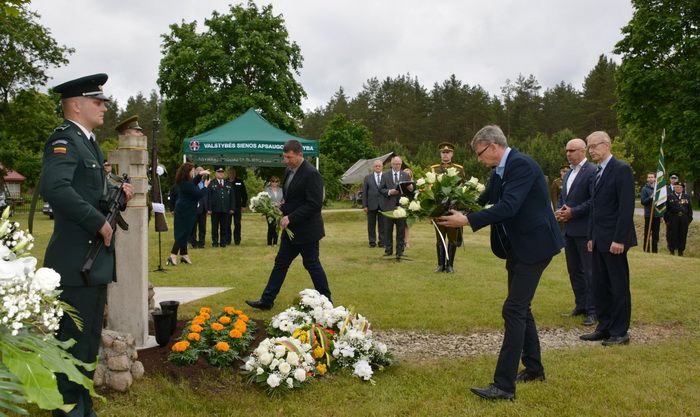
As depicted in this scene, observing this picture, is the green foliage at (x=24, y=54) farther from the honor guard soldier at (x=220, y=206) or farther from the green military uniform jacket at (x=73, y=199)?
the green military uniform jacket at (x=73, y=199)

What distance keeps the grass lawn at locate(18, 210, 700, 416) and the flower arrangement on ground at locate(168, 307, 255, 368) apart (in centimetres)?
25

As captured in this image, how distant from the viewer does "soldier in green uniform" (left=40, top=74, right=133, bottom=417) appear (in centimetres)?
353

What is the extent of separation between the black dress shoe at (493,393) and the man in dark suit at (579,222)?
321 centimetres

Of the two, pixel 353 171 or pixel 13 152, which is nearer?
pixel 13 152

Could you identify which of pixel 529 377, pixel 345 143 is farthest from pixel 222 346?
pixel 345 143

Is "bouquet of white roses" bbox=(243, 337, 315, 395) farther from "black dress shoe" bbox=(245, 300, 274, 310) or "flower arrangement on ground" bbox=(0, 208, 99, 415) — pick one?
"flower arrangement on ground" bbox=(0, 208, 99, 415)

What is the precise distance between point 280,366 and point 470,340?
2.69m

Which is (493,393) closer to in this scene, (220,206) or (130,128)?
(130,128)

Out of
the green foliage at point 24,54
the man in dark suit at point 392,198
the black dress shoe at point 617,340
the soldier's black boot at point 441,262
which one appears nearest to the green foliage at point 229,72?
the green foliage at point 24,54

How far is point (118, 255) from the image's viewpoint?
5.45 metres

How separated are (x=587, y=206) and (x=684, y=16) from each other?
33393mm

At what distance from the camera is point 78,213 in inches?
138

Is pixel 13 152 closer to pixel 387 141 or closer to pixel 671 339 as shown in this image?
pixel 671 339

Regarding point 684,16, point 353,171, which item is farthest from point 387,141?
point 684,16
